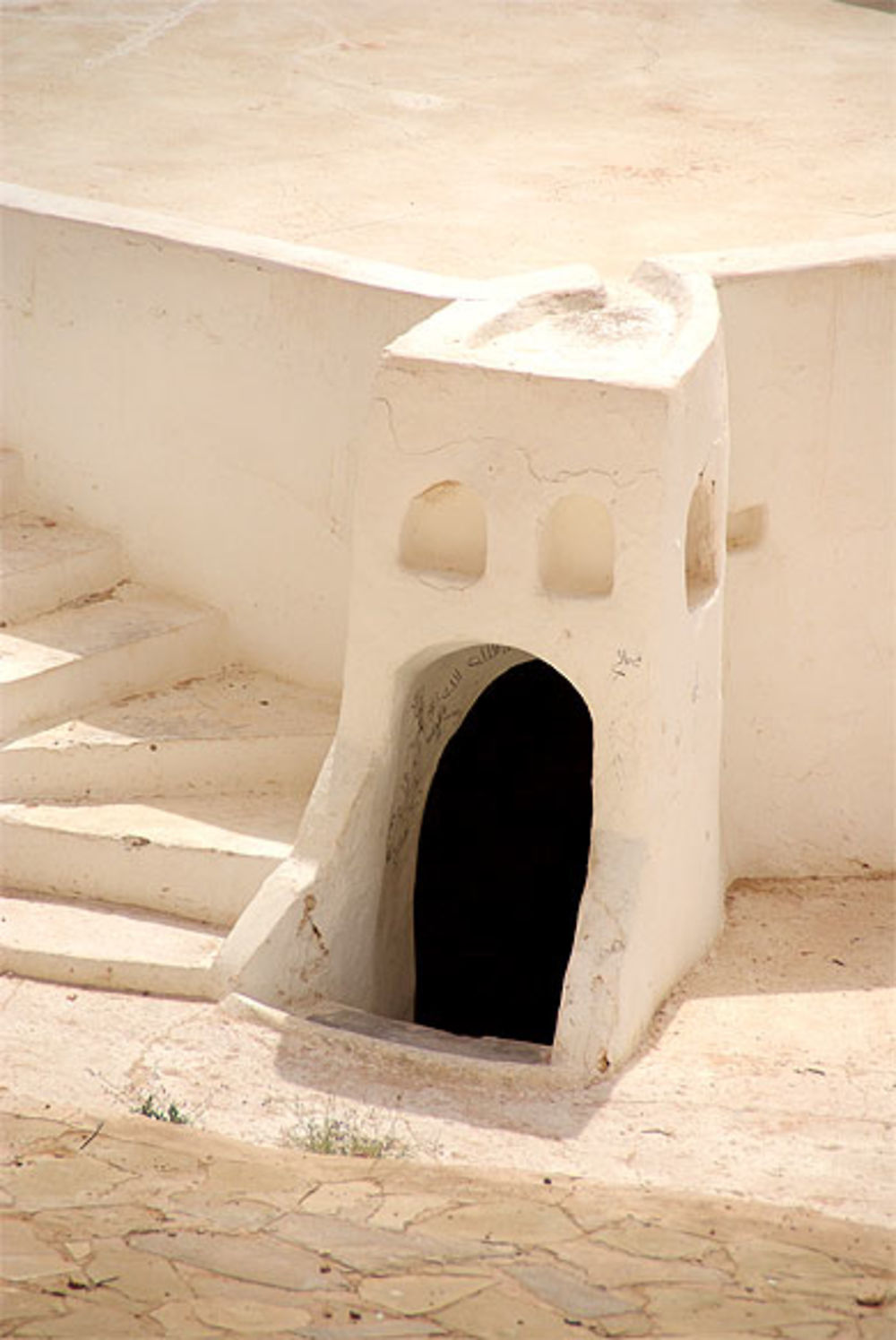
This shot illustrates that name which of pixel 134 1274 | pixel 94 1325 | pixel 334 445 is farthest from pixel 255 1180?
pixel 334 445

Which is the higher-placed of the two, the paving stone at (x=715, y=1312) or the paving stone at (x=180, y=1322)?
the paving stone at (x=180, y=1322)

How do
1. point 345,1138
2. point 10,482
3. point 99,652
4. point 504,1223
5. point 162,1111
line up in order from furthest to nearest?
point 10,482, point 99,652, point 162,1111, point 345,1138, point 504,1223

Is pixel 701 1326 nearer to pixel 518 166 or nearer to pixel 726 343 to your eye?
pixel 726 343

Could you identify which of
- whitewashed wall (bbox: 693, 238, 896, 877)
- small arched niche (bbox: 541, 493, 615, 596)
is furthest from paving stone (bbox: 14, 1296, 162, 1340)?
whitewashed wall (bbox: 693, 238, 896, 877)

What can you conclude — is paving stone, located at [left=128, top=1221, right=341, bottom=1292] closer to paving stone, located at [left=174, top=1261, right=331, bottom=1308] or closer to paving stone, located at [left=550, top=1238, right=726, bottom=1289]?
paving stone, located at [left=174, top=1261, right=331, bottom=1308]

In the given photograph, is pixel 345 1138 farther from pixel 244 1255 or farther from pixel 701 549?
pixel 701 549

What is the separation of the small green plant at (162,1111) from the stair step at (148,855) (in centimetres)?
110

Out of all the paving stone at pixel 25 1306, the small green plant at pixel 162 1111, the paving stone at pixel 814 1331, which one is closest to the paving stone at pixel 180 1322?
the paving stone at pixel 25 1306

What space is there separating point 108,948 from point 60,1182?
73.1 inches

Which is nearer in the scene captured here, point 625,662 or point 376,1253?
point 376,1253

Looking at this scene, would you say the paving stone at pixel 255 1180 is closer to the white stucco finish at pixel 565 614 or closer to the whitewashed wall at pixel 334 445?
the white stucco finish at pixel 565 614

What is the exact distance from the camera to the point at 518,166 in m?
9.90

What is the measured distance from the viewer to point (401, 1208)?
18.4ft

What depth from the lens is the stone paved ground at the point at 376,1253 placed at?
4.93 meters
